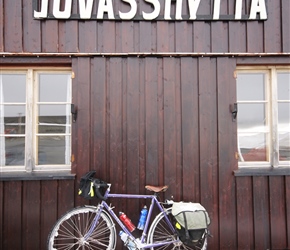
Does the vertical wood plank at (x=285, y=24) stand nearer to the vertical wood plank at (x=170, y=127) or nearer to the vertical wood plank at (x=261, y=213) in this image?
the vertical wood plank at (x=170, y=127)

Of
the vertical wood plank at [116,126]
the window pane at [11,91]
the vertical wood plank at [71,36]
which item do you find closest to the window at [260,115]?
the vertical wood plank at [116,126]

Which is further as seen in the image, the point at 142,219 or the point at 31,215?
the point at 31,215

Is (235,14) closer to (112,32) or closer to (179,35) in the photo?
(179,35)

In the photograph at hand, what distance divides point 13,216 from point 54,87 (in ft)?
6.29

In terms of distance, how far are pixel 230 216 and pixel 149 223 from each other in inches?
45.9

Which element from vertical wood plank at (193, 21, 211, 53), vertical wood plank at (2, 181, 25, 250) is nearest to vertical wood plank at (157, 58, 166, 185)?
vertical wood plank at (193, 21, 211, 53)

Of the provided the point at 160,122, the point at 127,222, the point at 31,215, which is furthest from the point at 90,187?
A: the point at 160,122

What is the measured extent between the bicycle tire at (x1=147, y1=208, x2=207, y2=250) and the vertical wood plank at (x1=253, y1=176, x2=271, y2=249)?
0.87m

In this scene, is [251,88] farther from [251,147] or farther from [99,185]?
[99,185]

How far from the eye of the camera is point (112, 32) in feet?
11.9

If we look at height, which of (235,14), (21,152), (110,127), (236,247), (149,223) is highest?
(235,14)

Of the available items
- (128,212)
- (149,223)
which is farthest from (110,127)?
(149,223)

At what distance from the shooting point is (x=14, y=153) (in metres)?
3.71

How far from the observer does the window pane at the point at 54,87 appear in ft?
12.3
